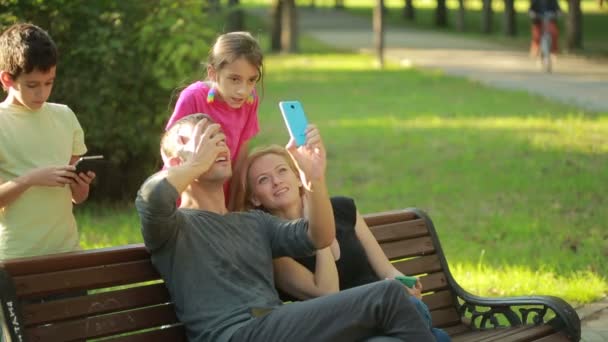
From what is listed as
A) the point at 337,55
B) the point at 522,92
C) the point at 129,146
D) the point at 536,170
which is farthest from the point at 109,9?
the point at 337,55

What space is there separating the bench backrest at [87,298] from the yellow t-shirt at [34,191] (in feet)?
0.75

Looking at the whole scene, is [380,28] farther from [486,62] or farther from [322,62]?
[486,62]

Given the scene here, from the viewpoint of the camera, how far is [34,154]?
15.3 feet

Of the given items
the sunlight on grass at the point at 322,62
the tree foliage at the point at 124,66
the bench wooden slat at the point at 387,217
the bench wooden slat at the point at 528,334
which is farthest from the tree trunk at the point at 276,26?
the bench wooden slat at the point at 528,334

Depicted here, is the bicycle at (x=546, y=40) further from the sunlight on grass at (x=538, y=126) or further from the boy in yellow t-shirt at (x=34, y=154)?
the boy in yellow t-shirt at (x=34, y=154)

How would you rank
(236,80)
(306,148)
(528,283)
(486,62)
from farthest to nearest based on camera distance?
(486,62), (528,283), (236,80), (306,148)

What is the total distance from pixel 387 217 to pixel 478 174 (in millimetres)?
7117

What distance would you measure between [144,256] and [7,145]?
0.64m

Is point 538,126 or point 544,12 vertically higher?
point 538,126

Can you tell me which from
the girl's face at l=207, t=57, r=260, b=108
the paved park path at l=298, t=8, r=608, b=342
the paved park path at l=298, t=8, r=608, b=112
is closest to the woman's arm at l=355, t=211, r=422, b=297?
the girl's face at l=207, t=57, r=260, b=108

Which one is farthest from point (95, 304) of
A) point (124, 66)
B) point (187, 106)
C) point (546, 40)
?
point (546, 40)

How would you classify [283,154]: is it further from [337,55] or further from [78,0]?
[337,55]

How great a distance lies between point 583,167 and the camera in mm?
12578

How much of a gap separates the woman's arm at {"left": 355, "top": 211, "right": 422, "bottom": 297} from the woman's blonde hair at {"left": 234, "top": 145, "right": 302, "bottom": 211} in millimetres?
408
